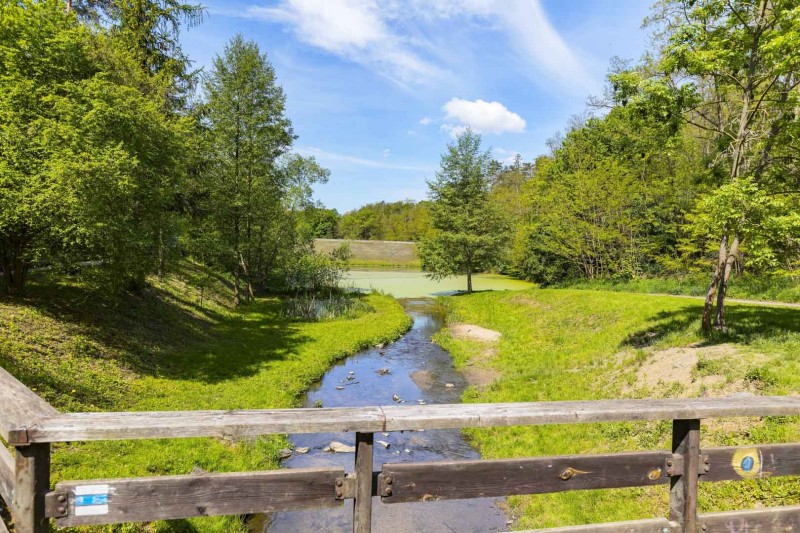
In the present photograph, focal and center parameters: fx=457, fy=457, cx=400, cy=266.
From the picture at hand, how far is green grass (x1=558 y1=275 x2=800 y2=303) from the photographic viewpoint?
18064 millimetres

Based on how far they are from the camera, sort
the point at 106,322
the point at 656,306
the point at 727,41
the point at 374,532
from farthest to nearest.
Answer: the point at 656,306 → the point at 106,322 → the point at 727,41 → the point at 374,532

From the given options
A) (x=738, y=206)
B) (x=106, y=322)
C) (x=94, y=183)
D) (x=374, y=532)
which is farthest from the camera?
(x=106, y=322)

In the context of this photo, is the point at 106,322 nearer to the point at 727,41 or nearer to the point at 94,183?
the point at 94,183

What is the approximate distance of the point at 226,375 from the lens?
1385 centimetres

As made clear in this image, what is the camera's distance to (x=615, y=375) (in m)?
12.8

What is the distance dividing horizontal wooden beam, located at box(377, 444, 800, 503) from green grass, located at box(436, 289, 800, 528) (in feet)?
14.2

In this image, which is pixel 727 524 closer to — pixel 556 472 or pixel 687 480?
pixel 687 480

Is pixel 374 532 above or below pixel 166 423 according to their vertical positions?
below

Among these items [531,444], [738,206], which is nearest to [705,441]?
[531,444]

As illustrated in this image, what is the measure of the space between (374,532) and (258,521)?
1.97 m

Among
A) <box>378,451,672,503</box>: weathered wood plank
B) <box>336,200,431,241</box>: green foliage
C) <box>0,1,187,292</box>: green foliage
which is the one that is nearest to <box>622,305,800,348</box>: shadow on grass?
<box>378,451,672,503</box>: weathered wood plank

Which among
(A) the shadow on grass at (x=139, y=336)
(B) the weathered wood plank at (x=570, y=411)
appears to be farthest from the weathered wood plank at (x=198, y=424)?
(A) the shadow on grass at (x=139, y=336)

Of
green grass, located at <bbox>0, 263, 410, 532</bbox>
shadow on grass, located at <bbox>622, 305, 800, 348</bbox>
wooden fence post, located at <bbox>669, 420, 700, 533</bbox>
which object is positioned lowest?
green grass, located at <bbox>0, 263, 410, 532</bbox>

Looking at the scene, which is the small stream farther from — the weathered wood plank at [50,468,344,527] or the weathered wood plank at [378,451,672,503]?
the weathered wood plank at [50,468,344,527]
